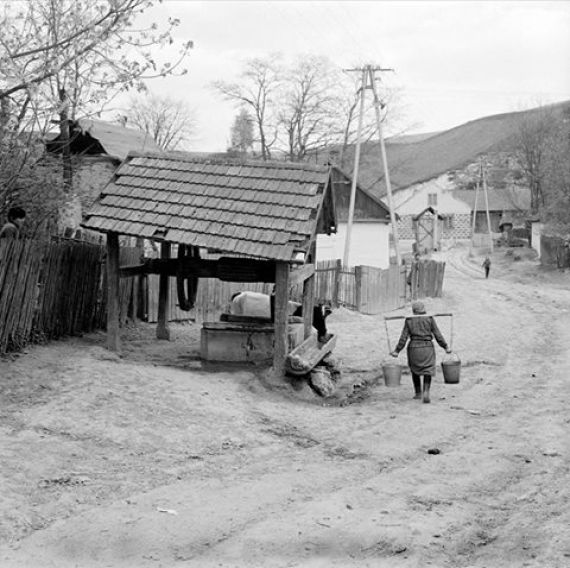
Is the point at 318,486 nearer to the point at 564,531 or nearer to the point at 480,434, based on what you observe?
the point at 564,531

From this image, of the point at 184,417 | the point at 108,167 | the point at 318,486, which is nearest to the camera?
the point at 318,486

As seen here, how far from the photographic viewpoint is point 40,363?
40.2 ft

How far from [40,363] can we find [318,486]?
18.3 ft

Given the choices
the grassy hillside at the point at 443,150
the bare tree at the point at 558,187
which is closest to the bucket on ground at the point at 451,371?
the bare tree at the point at 558,187

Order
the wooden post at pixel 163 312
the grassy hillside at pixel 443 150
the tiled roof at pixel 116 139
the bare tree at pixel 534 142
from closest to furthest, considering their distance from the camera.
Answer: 1. the wooden post at pixel 163 312
2. the tiled roof at pixel 116 139
3. the bare tree at pixel 534 142
4. the grassy hillside at pixel 443 150

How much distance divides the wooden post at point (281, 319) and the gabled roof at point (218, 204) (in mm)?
651

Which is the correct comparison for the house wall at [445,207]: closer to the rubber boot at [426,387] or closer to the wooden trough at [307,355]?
the wooden trough at [307,355]

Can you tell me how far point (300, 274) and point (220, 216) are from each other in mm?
1891

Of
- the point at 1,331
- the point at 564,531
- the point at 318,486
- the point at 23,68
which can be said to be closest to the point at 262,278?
the point at 1,331

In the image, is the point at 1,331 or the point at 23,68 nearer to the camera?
the point at 23,68

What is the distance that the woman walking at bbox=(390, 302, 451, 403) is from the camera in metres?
13.5

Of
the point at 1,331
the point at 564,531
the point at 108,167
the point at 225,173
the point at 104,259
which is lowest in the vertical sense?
the point at 564,531

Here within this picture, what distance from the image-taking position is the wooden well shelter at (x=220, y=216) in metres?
13.4

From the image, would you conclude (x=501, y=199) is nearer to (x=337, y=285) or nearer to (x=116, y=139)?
(x=116, y=139)
